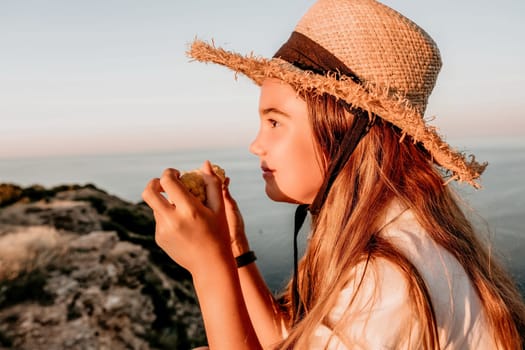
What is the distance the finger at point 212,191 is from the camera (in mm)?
2576

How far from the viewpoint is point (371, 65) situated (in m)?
2.66

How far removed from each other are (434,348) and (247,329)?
82 centimetres

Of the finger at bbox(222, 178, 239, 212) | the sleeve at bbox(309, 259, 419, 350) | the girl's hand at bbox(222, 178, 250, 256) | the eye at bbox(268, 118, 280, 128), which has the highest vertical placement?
the eye at bbox(268, 118, 280, 128)

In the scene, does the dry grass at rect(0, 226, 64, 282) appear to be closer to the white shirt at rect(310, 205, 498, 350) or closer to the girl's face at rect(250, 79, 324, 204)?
the girl's face at rect(250, 79, 324, 204)

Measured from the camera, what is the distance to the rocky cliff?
19.7ft

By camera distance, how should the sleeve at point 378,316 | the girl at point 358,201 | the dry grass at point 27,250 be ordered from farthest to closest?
the dry grass at point 27,250 → the girl at point 358,201 → the sleeve at point 378,316

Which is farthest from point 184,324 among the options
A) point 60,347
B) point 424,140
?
point 424,140

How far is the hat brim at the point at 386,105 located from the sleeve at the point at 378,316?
0.70 m

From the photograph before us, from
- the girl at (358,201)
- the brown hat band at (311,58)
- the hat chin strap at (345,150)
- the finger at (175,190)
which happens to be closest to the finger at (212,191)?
the girl at (358,201)

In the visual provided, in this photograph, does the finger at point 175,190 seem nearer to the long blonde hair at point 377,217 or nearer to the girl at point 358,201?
the girl at point 358,201

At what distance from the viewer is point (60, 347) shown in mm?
5852

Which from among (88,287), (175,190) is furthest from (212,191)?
(88,287)

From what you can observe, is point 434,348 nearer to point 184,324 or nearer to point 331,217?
point 331,217

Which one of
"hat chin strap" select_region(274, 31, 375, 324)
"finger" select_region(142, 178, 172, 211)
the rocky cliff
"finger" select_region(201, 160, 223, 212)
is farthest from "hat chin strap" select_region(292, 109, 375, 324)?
the rocky cliff
